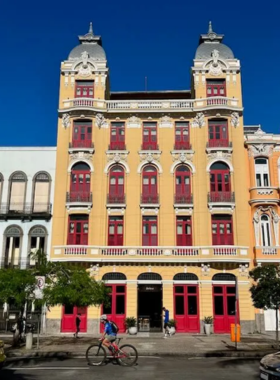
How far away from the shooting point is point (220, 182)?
3131cm

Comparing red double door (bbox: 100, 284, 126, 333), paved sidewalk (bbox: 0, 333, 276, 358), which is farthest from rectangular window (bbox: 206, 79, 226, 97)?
paved sidewalk (bbox: 0, 333, 276, 358)

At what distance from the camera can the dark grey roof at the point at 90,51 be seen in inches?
1367

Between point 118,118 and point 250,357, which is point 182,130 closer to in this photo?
point 118,118

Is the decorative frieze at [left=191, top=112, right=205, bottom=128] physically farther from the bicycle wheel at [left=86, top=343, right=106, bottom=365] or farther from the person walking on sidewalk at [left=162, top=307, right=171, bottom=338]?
the bicycle wheel at [left=86, top=343, right=106, bottom=365]

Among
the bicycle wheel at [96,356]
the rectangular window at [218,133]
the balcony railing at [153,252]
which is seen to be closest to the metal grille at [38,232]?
the balcony railing at [153,252]

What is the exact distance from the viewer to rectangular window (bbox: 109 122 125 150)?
3247cm

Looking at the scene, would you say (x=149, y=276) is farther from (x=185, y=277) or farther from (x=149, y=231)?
(x=149, y=231)

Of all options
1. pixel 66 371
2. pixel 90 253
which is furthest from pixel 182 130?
pixel 66 371

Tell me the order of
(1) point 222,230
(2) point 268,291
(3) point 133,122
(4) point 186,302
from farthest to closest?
(3) point 133,122 → (1) point 222,230 → (4) point 186,302 → (2) point 268,291

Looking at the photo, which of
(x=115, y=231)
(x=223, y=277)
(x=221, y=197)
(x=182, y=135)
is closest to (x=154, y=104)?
(x=182, y=135)

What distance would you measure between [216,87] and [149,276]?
17085mm

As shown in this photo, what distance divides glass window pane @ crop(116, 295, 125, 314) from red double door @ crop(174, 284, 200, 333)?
3.92m

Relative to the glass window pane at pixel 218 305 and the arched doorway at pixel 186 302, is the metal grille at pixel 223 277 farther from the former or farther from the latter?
the arched doorway at pixel 186 302

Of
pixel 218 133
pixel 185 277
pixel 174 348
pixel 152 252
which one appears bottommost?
pixel 174 348
